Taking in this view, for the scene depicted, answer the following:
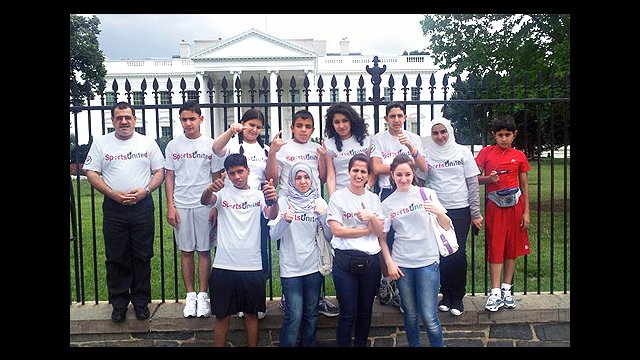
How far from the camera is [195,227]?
4867 millimetres

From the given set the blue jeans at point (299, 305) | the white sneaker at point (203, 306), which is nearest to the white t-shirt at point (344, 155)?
the blue jeans at point (299, 305)

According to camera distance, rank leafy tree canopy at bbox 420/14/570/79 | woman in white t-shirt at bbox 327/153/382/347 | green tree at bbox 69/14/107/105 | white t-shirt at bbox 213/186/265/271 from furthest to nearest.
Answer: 1. green tree at bbox 69/14/107/105
2. leafy tree canopy at bbox 420/14/570/79
3. white t-shirt at bbox 213/186/265/271
4. woman in white t-shirt at bbox 327/153/382/347

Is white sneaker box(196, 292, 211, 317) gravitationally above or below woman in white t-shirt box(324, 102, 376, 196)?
below

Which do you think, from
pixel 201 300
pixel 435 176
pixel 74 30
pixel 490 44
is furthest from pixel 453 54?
pixel 74 30

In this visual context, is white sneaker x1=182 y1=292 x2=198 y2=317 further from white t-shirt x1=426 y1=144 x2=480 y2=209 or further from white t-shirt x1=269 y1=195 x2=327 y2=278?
white t-shirt x1=426 y1=144 x2=480 y2=209

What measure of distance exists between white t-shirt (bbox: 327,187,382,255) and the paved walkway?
910 mm

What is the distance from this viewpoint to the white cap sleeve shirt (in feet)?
14.4

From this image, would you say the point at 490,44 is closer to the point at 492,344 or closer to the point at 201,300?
the point at 492,344

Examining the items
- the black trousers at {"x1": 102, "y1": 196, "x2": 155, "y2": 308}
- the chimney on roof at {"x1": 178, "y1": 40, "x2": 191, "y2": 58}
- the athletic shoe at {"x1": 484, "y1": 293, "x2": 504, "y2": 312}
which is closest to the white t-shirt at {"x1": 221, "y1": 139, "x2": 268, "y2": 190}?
the black trousers at {"x1": 102, "y1": 196, "x2": 155, "y2": 308}

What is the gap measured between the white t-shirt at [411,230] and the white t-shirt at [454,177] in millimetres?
446

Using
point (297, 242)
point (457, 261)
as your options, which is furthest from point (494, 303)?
point (297, 242)

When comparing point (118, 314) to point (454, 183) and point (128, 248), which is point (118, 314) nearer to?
point (128, 248)

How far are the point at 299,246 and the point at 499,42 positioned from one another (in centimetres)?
1054

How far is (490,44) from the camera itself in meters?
13.2
